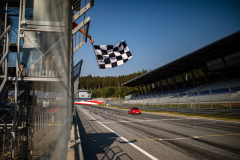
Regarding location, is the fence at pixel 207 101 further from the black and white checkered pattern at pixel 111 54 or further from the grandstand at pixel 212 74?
the black and white checkered pattern at pixel 111 54

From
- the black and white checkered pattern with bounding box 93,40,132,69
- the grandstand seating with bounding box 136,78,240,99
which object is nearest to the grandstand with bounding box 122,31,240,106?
the grandstand seating with bounding box 136,78,240,99

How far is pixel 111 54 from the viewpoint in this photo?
6785mm

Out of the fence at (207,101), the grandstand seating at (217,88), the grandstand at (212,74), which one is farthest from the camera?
the grandstand seating at (217,88)

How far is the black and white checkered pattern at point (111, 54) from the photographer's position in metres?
6.59

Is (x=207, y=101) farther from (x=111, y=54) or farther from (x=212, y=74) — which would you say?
(x=111, y=54)

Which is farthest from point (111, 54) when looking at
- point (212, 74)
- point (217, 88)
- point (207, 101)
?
point (212, 74)

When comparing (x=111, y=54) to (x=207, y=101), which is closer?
(x=111, y=54)

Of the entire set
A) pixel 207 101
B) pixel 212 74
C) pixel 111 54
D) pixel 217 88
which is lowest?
pixel 207 101

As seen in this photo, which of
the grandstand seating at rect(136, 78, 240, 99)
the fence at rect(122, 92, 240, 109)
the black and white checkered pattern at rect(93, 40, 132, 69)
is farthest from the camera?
the grandstand seating at rect(136, 78, 240, 99)

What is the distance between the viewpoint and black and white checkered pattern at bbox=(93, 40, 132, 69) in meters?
6.59

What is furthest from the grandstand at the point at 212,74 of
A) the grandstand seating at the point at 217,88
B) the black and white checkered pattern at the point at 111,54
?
the black and white checkered pattern at the point at 111,54

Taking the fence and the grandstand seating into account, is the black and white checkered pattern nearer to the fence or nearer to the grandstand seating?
the fence

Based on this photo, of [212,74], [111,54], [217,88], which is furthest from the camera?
[212,74]

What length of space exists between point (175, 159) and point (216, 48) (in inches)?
811
